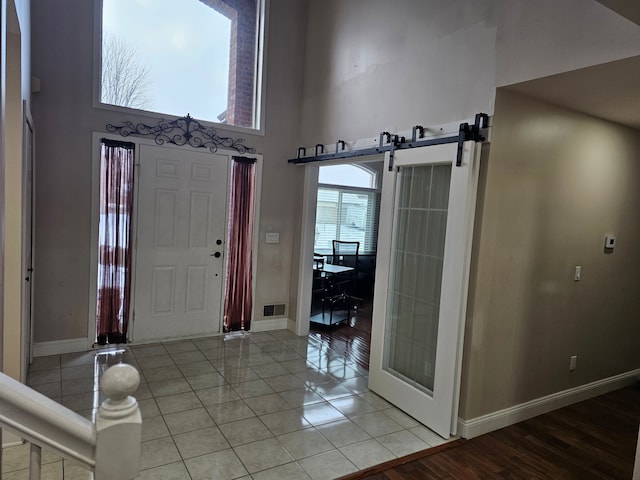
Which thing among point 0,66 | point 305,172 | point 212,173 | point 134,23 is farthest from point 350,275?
point 0,66

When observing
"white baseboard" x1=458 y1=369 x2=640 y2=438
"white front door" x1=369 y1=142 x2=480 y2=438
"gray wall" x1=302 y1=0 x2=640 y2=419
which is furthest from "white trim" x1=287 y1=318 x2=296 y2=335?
"white baseboard" x1=458 y1=369 x2=640 y2=438

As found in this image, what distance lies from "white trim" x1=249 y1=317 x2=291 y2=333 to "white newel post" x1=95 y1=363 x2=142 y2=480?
4156 mm

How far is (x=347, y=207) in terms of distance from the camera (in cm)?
773

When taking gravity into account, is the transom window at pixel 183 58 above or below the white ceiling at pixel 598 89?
above

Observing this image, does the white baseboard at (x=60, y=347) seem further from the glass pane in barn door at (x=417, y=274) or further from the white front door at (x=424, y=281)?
the glass pane in barn door at (x=417, y=274)

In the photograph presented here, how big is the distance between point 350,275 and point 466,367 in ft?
13.2

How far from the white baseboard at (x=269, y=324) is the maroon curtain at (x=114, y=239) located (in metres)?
1.48

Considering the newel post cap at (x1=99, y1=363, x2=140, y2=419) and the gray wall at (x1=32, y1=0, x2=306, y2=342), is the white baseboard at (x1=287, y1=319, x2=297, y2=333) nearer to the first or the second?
the gray wall at (x1=32, y1=0, x2=306, y2=342)

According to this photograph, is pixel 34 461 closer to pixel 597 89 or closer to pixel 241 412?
pixel 241 412

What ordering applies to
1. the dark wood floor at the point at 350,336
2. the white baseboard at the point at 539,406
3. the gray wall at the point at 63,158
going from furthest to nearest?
the dark wood floor at the point at 350,336 → the gray wall at the point at 63,158 → the white baseboard at the point at 539,406

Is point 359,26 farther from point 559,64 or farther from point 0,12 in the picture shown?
point 0,12

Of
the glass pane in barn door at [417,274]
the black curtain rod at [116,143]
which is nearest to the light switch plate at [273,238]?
the black curtain rod at [116,143]

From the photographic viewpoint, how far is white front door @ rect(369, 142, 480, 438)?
114 inches

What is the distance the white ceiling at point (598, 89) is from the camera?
2328 millimetres
